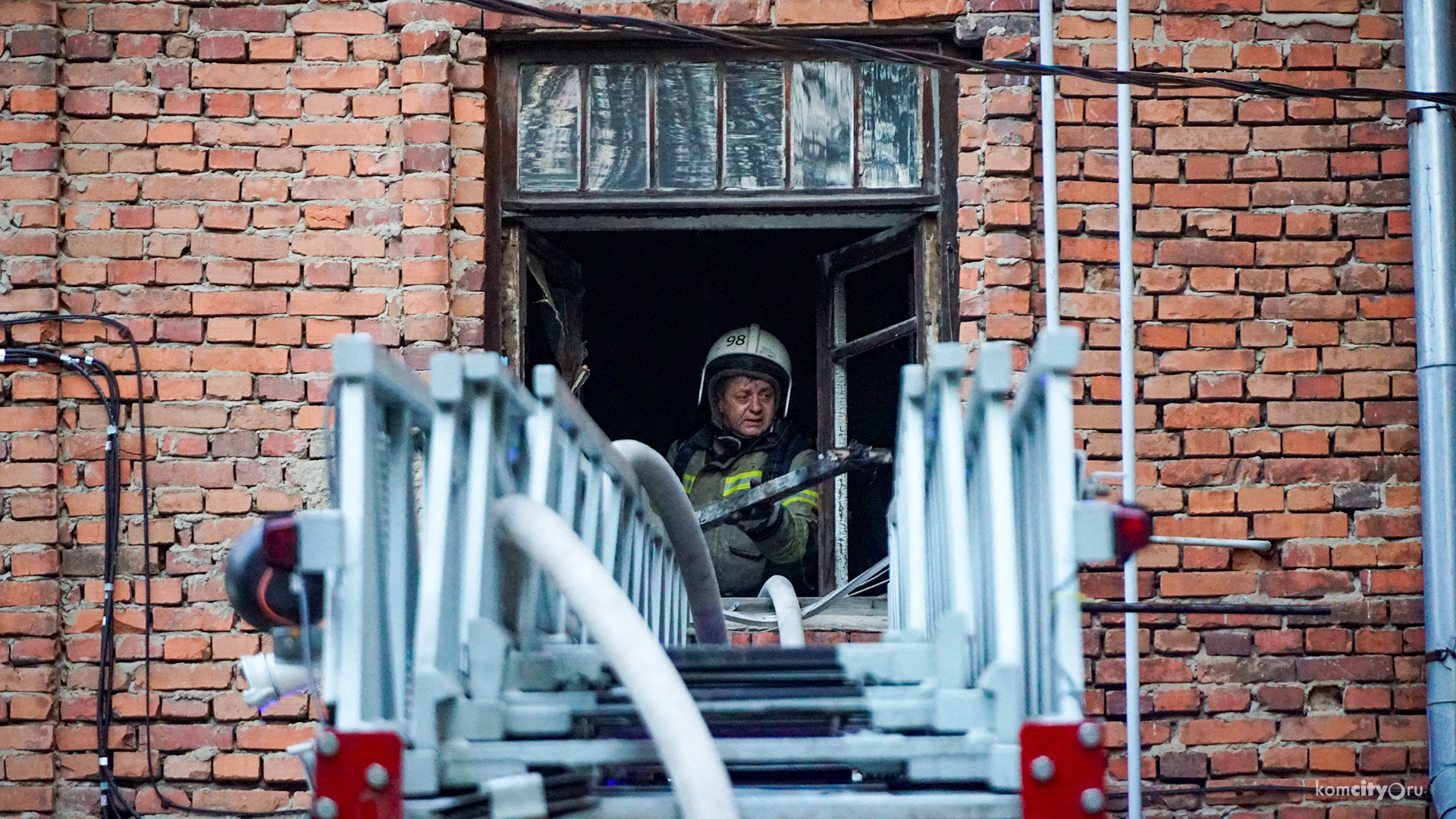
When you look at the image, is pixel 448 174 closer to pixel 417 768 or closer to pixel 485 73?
pixel 485 73

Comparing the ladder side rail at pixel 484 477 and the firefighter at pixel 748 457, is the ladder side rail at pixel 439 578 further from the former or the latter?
the firefighter at pixel 748 457

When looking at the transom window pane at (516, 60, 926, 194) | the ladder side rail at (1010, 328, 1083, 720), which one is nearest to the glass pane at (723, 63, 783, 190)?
the transom window pane at (516, 60, 926, 194)

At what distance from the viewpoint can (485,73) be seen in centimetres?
514

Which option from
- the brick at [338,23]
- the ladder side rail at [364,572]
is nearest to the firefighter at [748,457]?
the brick at [338,23]

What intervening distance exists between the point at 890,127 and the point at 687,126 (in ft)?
2.26

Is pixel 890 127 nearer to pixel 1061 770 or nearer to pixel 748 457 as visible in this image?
pixel 748 457

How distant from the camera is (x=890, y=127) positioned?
5.24 m

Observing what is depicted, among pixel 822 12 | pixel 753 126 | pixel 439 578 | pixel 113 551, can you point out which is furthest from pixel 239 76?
pixel 439 578

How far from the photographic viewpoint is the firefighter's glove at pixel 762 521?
18.9ft

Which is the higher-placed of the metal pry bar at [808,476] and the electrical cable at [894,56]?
the electrical cable at [894,56]

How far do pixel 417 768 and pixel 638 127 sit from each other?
3379 mm

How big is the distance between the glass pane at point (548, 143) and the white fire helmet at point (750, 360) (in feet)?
5.58

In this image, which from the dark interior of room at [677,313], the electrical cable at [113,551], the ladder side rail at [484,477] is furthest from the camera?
the dark interior of room at [677,313]

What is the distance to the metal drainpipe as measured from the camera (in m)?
4.63
